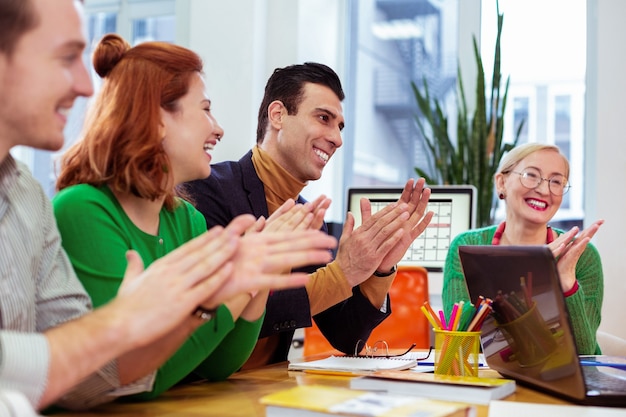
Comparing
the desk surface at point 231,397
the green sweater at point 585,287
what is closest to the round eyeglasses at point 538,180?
the green sweater at point 585,287

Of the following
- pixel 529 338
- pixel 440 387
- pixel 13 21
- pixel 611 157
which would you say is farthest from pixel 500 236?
pixel 13 21

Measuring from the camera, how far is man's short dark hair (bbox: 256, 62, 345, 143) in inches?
106

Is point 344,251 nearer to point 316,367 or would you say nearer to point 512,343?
point 316,367

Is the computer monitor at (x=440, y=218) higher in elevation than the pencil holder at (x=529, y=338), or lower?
higher

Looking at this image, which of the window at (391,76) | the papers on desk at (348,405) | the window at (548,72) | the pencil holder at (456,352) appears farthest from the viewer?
the window at (391,76)

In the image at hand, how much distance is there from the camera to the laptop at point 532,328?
126 cm

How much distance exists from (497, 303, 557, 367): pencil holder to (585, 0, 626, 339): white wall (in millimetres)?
2414

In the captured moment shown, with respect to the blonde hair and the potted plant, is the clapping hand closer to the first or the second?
the blonde hair

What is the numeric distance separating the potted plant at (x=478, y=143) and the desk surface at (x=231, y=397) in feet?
7.37

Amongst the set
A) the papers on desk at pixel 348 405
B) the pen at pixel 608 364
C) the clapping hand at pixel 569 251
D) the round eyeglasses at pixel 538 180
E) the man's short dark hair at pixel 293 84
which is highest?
the man's short dark hair at pixel 293 84

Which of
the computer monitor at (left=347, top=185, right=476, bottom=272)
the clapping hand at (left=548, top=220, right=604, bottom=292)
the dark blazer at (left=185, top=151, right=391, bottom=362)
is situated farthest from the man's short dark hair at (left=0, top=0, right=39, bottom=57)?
the computer monitor at (left=347, top=185, right=476, bottom=272)

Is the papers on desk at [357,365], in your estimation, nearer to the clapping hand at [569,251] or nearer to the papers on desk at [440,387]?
the papers on desk at [440,387]

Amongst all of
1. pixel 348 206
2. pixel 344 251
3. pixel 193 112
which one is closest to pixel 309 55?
pixel 348 206

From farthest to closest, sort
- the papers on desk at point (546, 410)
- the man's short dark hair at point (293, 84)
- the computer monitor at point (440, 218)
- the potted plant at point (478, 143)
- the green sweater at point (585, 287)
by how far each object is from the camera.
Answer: the potted plant at point (478, 143), the computer monitor at point (440, 218), the man's short dark hair at point (293, 84), the green sweater at point (585, 287), the papers on desk at point (546, 410)
